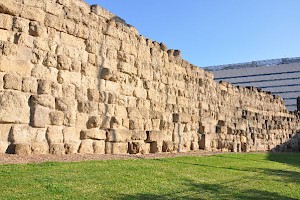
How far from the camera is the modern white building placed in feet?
201

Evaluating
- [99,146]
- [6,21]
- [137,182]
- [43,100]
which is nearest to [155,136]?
[99,146]

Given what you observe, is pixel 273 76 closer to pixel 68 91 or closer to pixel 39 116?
pixel 68 91

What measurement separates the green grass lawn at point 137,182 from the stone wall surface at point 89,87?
148cm

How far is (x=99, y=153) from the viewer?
10055 mm

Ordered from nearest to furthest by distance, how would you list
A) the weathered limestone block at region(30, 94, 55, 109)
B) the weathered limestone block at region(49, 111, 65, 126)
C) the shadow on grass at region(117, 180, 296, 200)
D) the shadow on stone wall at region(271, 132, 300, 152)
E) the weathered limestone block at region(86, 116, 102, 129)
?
the shadow on grass at region(117, 180, 296, 200) < the weathered limestone block at region(30, 94, 55, 109) < the weathered limestone block at region(49, 111, 65, 126) < the weathered limestone block at region(86, 116, 102, 129) < the shadow on stone wall at region(271, 132, 300, 152)

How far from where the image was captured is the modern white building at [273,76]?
201 feet

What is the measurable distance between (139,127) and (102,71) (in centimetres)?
221

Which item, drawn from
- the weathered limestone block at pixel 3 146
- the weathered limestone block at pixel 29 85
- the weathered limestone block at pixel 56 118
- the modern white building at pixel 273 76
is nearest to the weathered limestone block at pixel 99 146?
the weathered limestone block at pixel 56 118

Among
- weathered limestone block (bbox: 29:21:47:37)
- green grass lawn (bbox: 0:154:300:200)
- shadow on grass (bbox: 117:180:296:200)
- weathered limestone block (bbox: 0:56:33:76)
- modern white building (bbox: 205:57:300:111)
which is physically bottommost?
shadow on grass (bbox: 117:180:296:200)

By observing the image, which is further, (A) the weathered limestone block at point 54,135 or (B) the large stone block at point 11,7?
(A) the weathered limestone block at point 54,135

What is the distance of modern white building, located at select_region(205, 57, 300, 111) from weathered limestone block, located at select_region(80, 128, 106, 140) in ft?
179

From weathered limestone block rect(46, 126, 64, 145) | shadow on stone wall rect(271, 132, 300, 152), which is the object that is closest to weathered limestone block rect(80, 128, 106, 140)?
weathered limestone block rect(46, 126, 64, 145)

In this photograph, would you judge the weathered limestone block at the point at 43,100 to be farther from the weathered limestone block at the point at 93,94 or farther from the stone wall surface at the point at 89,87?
the weathered limestone block at the point at 93,94

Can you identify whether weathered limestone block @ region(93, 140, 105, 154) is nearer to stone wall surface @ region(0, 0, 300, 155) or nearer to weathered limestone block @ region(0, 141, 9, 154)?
stone wall surface @ region(0, 0, 300, 155)
